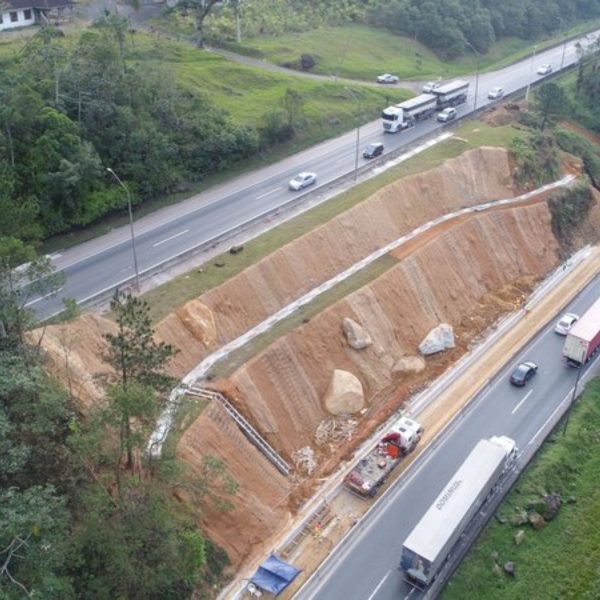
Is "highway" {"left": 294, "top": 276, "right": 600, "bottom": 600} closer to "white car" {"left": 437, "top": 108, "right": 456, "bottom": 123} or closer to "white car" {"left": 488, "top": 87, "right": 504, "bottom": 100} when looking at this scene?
"white car" {"left": 437, "top": 108, "right": 456, "bottom": 123}

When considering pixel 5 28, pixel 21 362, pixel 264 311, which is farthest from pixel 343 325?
pixel 5 28

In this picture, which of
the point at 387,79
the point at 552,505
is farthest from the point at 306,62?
the point at 552,505

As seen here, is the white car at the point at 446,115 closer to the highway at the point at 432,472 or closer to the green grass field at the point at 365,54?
the green grass field at the point at 365,54

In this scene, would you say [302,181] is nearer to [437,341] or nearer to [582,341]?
[437,341]

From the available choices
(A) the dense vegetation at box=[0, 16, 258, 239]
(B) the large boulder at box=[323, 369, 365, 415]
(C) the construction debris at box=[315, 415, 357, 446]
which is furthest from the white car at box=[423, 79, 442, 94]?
(C) the construction debris at box=[315, 415, 357, 446]

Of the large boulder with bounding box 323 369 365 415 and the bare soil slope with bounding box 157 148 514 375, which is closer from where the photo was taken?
the bare soil slope with bounding box 157 148 514 375

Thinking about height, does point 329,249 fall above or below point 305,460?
above
